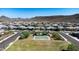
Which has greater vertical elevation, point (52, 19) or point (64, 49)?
point (52, 19)

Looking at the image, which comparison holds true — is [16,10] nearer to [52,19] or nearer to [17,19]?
[17,19]

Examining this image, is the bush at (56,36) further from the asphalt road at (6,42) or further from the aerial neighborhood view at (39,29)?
the asphalt road at (6,42)

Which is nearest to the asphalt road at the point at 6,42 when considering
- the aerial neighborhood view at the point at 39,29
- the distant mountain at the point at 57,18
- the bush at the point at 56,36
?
the aerial neighborhood view at the point at 39,29

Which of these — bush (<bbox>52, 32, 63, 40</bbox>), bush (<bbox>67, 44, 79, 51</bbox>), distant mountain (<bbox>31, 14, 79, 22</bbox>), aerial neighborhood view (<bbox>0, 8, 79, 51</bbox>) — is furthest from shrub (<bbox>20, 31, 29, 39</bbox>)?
bush (<bbox>67, 44, 79, 51</bbox>)

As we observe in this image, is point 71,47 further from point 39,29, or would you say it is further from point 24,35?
point 24,35

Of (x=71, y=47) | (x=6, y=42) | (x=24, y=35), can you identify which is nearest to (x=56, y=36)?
(x=71, y=47)
